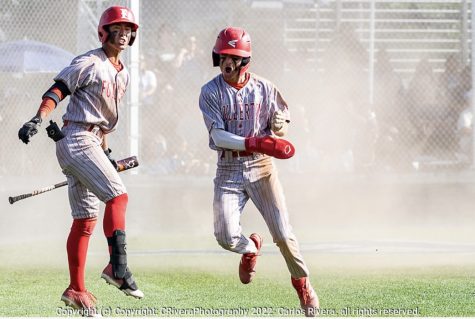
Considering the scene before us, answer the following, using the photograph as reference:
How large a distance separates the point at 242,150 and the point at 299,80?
787 cm

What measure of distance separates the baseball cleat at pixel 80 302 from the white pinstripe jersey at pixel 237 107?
1351 mm

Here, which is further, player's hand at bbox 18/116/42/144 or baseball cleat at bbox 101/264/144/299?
baseball cleat at bbox 101/264/144/299

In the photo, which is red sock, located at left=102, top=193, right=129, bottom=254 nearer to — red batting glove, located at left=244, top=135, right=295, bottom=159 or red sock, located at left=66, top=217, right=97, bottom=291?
red sock, located at left=66, top=217, right=97, bottom=291

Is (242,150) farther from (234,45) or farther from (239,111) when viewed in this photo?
(234,45)

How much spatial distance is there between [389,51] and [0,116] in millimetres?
5402

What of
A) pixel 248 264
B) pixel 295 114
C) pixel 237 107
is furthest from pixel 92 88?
pixel 295 114

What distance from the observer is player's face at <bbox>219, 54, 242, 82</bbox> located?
7.82 metres

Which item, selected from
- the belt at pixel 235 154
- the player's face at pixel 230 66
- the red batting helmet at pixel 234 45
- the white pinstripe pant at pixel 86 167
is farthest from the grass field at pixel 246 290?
the red batting helmet at pixel 234 45

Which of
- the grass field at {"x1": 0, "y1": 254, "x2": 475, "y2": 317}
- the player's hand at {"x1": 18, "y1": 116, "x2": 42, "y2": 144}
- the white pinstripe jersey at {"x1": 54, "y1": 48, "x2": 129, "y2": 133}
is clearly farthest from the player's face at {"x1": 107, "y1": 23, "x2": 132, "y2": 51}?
the grass field at {"x1": 0, "y1": 254, "x2": 475, "y2": 317}

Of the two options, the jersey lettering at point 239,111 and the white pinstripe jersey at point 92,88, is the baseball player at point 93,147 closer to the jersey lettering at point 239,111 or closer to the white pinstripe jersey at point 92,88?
the white pinstripe jersey at point 92,88

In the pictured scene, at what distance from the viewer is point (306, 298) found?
778cm

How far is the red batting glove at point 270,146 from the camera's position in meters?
7.43

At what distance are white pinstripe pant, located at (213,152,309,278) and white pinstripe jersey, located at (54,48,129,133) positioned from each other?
87 centimetres

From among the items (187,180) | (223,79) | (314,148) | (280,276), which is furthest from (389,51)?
(223,79)
